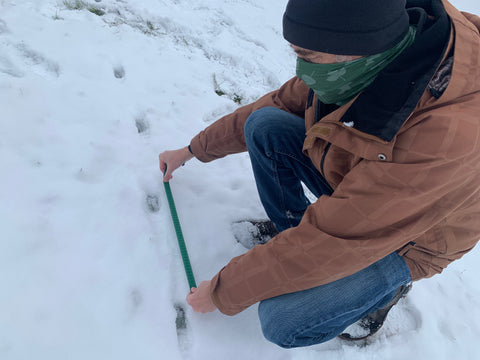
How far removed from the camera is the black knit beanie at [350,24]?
38.9 inches

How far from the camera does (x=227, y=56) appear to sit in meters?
3.36

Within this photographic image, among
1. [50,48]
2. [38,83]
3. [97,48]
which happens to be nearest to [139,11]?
[97,48]

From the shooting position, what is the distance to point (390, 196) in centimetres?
A: 100

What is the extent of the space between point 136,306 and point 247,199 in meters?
0.95

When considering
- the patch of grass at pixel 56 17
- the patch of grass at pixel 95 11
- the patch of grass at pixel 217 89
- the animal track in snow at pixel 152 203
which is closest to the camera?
the animal track in snow at pixel 152 203

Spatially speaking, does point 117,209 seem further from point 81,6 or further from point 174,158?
point 81,6

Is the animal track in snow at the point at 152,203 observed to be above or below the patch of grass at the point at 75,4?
below

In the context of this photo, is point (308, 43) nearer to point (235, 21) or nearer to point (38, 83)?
point (38, 83)

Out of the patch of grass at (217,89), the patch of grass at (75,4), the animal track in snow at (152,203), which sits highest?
the patch of grass at (75,4)

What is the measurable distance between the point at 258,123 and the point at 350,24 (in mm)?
700

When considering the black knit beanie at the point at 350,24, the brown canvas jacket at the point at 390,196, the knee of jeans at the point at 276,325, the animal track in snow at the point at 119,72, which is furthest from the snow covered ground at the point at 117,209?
the black knit beanie at the point at 350,24

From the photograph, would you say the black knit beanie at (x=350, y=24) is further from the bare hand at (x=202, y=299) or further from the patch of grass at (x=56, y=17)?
the patch of grass at (x=56, y=17)

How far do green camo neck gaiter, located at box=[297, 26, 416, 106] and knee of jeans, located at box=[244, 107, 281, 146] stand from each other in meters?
0.41

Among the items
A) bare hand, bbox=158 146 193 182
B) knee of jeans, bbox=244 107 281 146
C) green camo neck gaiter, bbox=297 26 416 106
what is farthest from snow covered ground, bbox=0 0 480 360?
green camo neck gaiter, bbox=297 26 416 106
